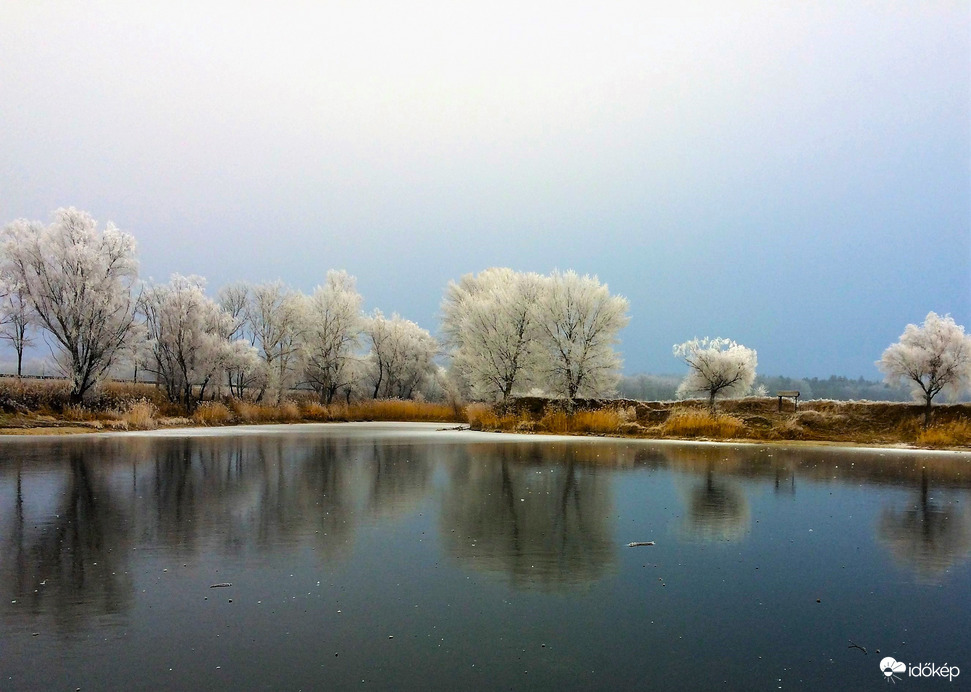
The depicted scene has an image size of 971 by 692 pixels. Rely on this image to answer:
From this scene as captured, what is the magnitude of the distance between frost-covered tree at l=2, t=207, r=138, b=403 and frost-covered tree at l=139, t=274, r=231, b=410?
5957mm

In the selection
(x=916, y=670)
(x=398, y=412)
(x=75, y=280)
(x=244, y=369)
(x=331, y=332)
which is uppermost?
(x=75, y=280)

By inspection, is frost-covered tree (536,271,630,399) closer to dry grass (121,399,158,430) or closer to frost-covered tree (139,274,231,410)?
dry grass (121,399,158,430)

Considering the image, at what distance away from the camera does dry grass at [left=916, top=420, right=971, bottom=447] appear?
25.2 m

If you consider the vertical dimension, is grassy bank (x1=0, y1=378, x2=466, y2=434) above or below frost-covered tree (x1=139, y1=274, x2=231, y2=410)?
below

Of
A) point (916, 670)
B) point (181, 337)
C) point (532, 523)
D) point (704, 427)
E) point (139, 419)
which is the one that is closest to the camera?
point (916, 670)

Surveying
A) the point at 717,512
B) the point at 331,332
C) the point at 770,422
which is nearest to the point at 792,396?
the point at 770,422

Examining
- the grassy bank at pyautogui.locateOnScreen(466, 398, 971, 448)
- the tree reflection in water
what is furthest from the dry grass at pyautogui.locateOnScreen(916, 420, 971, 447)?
the tree reflection in water

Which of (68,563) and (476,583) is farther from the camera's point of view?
(68,563)

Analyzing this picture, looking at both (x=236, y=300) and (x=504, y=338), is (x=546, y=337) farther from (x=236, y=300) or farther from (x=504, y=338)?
(x=236, y=300)

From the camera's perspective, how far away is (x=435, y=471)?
15844 millimetres

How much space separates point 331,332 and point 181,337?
1234 cm

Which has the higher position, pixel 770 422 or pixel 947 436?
pixel 770 422

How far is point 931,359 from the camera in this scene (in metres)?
28.2

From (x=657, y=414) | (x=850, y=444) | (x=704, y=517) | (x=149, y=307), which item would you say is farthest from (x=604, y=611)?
(x=149, y=307)
